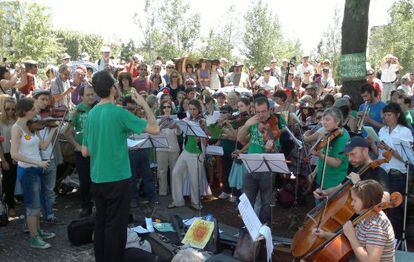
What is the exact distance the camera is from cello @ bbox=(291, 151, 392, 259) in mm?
3959

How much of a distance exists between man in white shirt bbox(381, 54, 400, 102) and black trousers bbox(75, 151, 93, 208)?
10562 millimetres

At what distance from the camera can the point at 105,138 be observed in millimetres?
4238

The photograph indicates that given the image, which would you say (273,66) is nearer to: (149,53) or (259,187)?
(259,187)

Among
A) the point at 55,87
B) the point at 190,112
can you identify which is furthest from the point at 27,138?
the point at 55,87

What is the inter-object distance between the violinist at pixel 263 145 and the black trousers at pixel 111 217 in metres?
2.01

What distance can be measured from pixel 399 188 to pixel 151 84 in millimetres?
7175

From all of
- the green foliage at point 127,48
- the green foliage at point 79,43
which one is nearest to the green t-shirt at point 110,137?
the green foliage at point 127,48

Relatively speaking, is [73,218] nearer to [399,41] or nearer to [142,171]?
[142,171]

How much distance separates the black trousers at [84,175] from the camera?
6723 millimetres

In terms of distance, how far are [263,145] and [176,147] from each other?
2.55 meters

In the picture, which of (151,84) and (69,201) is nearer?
(69,201)

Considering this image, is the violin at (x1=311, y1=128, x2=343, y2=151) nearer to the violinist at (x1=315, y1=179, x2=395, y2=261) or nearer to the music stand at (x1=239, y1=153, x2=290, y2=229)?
the music stand at (x1=239, y1=153, x2=290, y2=229)

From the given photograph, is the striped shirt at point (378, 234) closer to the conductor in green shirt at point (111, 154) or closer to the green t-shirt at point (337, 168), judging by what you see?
the green t-shirt at point (337, 168)

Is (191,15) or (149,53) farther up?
(191,15)
